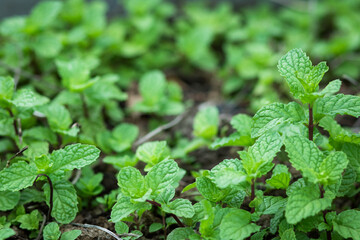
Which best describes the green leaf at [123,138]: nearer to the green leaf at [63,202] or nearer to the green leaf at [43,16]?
the green leaf at [63,202]

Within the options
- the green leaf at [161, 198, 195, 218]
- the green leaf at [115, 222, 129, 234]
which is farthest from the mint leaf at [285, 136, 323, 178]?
the green leaf at [115, 222, 129, 234]

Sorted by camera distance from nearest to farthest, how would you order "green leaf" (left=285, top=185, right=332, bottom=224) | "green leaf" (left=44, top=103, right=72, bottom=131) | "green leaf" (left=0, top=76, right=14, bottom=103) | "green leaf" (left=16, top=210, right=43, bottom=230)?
"green leaf" (left=285, top=185, right=332, bottom=224) → "green leaf" (left=16, top=210, right=43, bottom=230) → "green leaf" (left=0, top=76, right=14, bottom=103) → "green leaf" (left=44, top=103, right=72, bottom=131)

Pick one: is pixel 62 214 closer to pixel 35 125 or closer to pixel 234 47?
pixel 35 125

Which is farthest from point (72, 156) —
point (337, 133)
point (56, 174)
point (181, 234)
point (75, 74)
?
point (337, 133)

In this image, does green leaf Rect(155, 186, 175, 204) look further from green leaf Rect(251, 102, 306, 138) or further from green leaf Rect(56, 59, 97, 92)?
green leaf Rect(56, 59, 97, 92)

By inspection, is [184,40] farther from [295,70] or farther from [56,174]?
[56,174]
